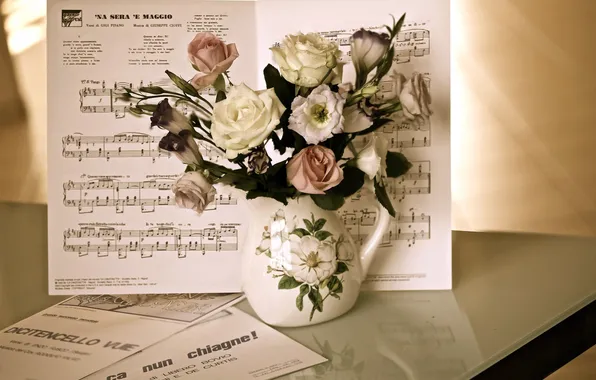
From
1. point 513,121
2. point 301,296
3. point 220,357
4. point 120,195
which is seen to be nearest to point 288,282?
point 301,296

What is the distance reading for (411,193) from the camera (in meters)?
1.08

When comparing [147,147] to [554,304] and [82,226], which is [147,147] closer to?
[82,226]

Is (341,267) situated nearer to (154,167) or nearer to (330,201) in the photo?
(330,201)

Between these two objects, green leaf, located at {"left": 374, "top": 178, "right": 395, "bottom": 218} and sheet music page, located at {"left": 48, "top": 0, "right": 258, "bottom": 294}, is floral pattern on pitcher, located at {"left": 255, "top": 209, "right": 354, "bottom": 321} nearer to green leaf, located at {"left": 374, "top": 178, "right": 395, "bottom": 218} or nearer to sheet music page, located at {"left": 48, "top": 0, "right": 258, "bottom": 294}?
green leaf, located at {"left": 374, "top": 178, "right": 395, "bottom": 218}

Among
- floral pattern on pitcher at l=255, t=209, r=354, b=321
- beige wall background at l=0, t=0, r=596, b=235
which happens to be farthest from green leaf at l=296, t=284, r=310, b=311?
beige wall background at l=0, t=0, r=596, b=235

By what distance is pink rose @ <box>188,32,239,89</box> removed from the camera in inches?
33.8

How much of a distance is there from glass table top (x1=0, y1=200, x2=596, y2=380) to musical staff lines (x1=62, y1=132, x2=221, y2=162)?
0.25 metres

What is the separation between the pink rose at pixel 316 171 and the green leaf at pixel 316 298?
0.51 feet

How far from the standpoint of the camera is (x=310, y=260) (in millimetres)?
896

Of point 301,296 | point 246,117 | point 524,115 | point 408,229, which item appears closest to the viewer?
point 246,117

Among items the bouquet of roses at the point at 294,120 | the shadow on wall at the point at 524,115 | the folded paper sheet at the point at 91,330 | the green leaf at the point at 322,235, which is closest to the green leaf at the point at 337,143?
the bouquet of roses at the point at 294,120

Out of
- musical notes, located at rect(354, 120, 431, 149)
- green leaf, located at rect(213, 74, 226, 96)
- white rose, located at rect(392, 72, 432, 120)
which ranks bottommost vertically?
musical notes, located at rect(354, 120, 431, 149)

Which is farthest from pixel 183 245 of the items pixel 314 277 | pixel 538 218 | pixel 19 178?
pixel 538 218

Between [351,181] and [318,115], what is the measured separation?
13cm
